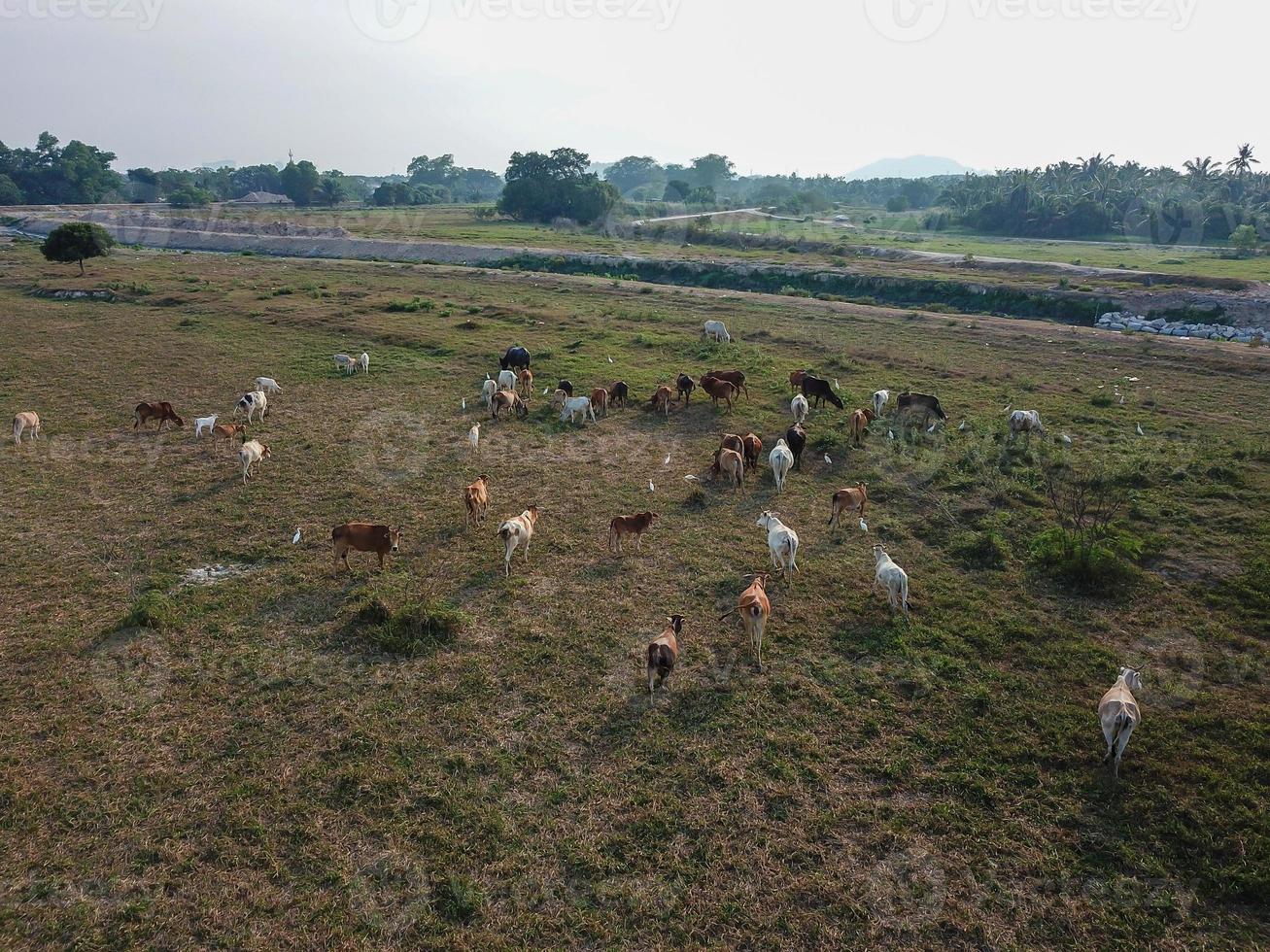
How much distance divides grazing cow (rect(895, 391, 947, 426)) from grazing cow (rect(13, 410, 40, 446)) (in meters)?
19.8

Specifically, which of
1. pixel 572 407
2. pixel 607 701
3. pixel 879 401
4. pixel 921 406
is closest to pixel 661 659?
pixel 607 701

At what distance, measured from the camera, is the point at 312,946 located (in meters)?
5.22

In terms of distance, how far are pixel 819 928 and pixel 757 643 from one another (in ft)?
11.5

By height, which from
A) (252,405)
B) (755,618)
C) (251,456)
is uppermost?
(252,405)

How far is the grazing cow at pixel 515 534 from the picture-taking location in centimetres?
1045

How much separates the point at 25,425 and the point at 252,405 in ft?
14.4

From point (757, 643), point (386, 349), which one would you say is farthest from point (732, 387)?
point (386, 349)

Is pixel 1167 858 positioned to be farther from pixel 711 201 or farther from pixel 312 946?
pixel 711 201

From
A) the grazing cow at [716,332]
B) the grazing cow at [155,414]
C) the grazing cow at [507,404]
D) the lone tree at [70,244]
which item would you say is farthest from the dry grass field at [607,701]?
the lone tree at [70,244]

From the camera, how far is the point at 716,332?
85.4 feet

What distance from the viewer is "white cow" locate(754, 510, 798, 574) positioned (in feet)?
33.9

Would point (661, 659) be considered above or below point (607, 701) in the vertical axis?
above

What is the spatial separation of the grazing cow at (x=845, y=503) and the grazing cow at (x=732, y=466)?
203 centimetres

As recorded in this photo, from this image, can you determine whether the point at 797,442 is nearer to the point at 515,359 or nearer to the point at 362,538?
the point at 362,538
